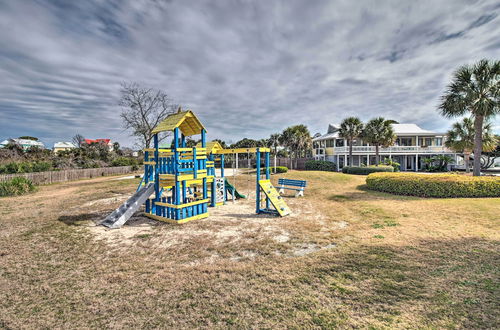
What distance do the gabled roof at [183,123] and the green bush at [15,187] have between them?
14837mm

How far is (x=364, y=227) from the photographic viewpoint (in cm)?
800

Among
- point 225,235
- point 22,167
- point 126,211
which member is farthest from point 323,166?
point 22,167

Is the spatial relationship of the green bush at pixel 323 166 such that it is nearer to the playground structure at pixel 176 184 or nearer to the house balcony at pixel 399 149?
the house balcony at pixel 399 149

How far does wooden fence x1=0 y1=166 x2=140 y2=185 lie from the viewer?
888 inches

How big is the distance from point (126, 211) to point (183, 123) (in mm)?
4250

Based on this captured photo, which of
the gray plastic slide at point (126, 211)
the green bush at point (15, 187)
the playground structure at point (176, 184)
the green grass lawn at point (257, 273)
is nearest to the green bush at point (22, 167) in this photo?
the green bush at point (15, 187)

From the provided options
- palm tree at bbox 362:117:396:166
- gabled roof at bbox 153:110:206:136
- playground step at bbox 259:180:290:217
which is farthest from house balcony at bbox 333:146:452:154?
gabled roof at bbox 153:110:206:136

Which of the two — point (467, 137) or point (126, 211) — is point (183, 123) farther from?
point (467, 137)

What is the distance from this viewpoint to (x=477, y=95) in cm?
1473

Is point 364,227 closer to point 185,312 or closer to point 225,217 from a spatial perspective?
point 225,217

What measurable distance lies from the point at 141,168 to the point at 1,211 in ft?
103

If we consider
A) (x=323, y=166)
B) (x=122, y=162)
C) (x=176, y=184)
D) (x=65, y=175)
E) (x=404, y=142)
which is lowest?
(x=65, y=175)

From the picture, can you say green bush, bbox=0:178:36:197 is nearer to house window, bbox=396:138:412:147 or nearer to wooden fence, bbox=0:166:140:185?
wooden fence, bbox=0:166:140:185

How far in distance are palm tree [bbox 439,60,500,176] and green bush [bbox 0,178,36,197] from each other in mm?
30589
